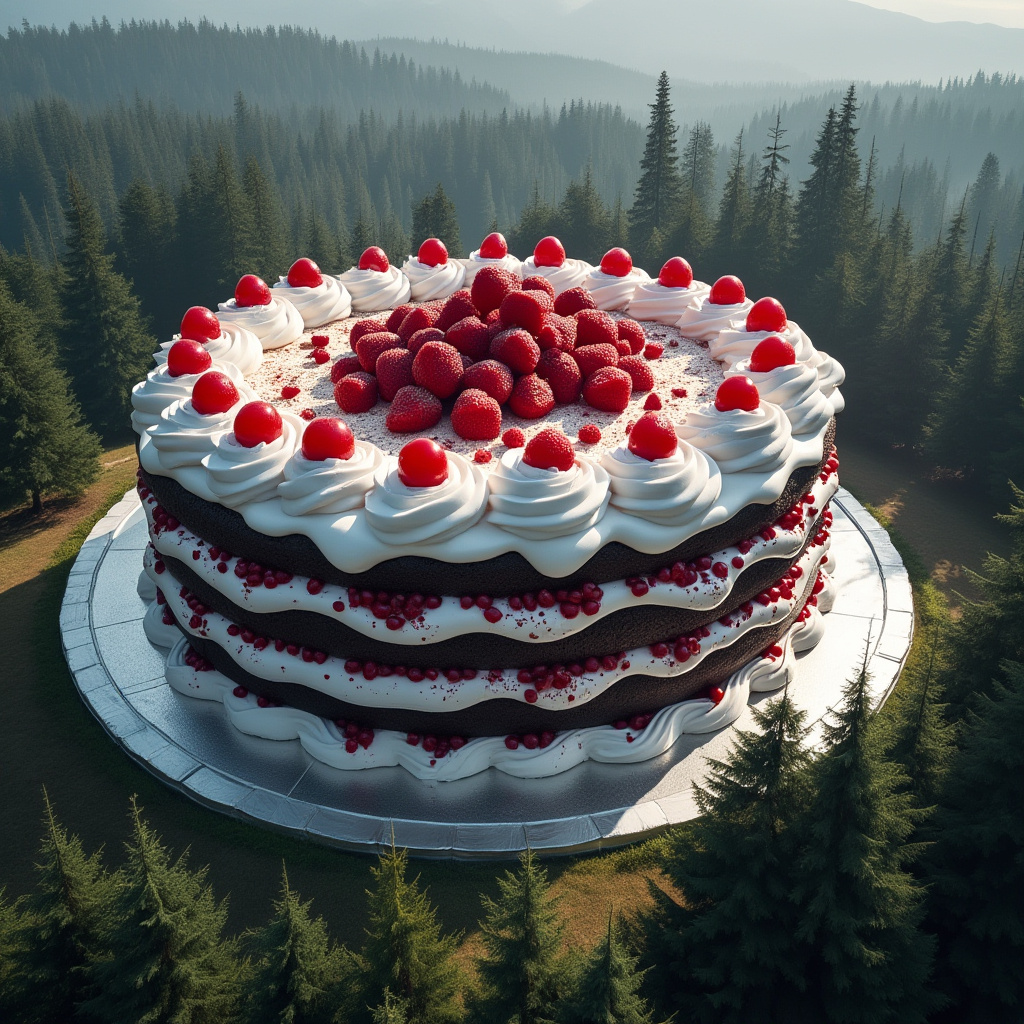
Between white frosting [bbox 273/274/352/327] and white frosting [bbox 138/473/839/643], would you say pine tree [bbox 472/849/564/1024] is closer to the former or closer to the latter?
white frosting [bbox 138/473/839/643]

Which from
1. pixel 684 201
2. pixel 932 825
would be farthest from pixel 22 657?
pixel 684 201

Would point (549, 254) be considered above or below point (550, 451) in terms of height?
below

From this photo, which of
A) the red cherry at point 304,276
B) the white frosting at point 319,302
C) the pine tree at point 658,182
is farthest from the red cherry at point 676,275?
the pine tree at point 658,182

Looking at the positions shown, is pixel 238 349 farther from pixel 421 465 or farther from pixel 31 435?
pixel 31 435

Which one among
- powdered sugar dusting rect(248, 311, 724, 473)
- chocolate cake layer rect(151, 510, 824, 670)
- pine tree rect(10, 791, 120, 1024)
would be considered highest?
powdered sugar dusting rect(248, 311, 724, 473)

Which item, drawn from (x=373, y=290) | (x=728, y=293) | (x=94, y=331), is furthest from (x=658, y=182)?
(x=373, y=290)

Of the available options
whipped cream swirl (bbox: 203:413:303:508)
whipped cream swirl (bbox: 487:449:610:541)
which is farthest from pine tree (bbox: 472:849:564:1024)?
whipped cream swirl (bbox: 203:413:303:508)

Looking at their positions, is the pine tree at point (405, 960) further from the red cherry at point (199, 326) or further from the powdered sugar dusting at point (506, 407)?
the red cherry at point (199, 326)
